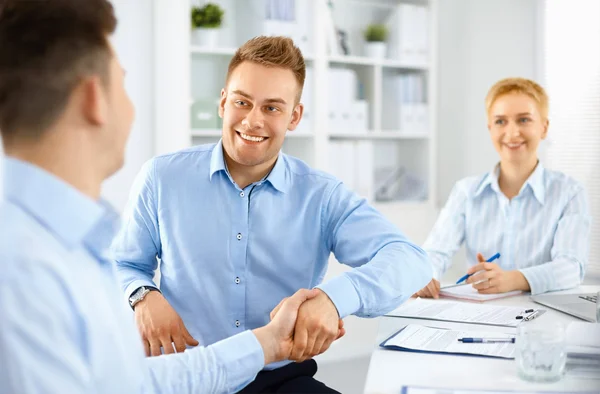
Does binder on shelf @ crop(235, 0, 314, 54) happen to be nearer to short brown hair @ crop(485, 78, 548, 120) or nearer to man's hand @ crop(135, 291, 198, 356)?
short brown hair @ crop(485, 78, 548, 120)

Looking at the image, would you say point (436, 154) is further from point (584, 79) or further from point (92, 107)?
point (92, 107)

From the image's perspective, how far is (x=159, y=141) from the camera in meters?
3.27

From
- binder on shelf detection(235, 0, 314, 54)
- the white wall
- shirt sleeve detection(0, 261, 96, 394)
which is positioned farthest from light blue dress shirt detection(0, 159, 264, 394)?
binder on shelf detection(235, 0, 314, 54)

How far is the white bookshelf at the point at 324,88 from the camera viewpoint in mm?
3205

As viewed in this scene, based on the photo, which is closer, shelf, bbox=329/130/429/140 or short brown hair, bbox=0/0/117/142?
short brown hair, bbox=0/0/117/142

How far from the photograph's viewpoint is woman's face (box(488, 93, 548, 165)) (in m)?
2.39

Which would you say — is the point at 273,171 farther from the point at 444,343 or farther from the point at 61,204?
the point at 61,204

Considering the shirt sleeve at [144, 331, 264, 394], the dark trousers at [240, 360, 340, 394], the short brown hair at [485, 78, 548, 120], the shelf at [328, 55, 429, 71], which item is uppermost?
the shelf at [328, 55, 429, 71]

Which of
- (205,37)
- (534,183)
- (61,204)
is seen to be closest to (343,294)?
(61,204)

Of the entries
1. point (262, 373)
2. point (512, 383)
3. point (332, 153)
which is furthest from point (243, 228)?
point (332, 153)

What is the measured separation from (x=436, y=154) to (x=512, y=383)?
3009 mm

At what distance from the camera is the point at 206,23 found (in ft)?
10.8

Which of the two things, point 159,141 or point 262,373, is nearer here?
point 262,373

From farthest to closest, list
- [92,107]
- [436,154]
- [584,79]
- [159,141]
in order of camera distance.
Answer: [436,154], [584,79], [159,141], [92,107]
